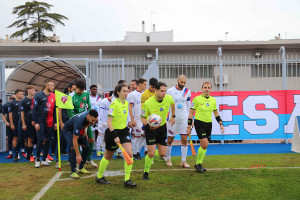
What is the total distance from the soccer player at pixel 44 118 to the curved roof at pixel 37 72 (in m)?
2.84

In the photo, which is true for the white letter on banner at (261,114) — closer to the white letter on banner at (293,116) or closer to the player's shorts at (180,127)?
the white letter on banner at (293,116)

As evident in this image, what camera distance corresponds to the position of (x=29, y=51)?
1784 cm

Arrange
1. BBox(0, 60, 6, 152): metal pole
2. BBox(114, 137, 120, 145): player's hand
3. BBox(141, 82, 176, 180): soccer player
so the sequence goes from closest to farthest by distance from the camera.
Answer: BBox(114, 137, 120, 145): player's hand, BBox(141, 82, 176, 180): soccer player, BBox(0, 60, 6, 152): metal pole

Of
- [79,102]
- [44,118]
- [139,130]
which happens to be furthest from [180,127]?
[44,118]

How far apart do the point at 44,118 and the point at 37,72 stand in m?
7.22

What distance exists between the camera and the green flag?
7.35 metres

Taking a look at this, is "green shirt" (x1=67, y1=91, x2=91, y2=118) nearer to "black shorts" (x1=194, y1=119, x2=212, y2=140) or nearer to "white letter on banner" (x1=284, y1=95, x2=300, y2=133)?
"black shorts" (x1=194, y1=119, x2=212, y2=140)

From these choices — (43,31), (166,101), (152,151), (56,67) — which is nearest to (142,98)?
(166,101)

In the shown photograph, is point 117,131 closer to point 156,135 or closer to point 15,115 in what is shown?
point 156,135

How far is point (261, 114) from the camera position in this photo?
477 inches

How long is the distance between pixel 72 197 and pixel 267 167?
4811 millimetres

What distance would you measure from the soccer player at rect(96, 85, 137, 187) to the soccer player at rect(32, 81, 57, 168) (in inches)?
115

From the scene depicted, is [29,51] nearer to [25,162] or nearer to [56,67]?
[56,67]

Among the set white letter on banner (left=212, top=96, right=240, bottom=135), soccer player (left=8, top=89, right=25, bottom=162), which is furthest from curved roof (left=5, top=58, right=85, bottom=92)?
white letter on banner (left=212, top=96, right=240, bottom=135)
